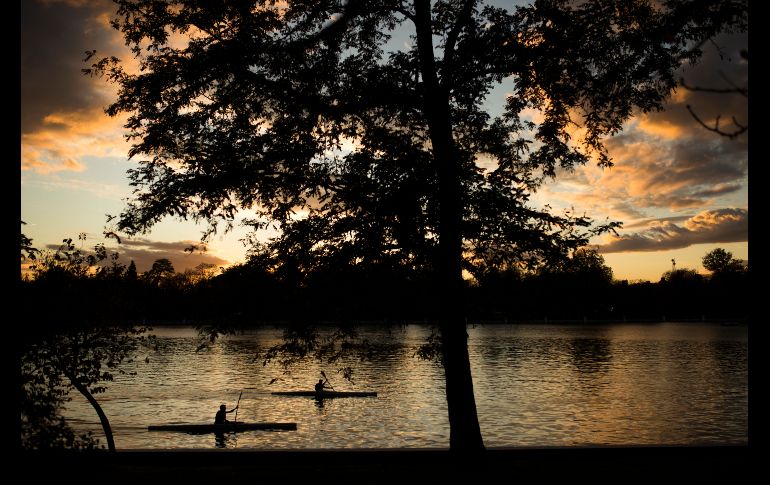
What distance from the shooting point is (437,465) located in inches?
580

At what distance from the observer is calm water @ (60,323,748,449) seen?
120ft

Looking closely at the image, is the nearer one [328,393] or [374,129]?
[374,129]

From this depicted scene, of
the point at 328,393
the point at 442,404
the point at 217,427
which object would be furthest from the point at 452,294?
the point at 328,393

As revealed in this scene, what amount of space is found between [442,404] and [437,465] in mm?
34955

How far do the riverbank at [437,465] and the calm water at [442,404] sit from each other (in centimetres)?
560

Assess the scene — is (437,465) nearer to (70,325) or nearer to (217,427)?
(70,325)

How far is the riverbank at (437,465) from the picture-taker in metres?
13.4

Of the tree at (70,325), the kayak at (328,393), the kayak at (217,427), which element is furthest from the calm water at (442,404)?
the tree at (70,325)

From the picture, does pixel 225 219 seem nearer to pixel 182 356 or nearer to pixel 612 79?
pixel 612 79

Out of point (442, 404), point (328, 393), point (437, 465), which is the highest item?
point (437, 465)

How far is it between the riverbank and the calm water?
5.60m

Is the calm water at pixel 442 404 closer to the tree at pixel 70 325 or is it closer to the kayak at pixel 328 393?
the kayak at pixel 328 393

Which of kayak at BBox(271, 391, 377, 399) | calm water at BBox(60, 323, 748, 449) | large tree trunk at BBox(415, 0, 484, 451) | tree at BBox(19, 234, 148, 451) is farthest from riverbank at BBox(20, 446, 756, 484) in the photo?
kayak at BBox(271, 391, 377, 399)
